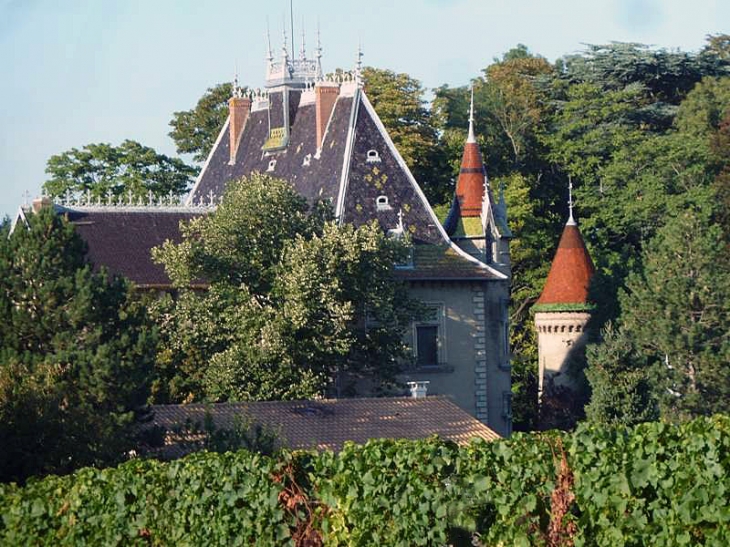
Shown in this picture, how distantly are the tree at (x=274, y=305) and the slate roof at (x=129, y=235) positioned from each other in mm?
5965

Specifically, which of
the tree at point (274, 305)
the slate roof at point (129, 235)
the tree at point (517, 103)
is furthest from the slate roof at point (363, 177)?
the tree at point (517, 103)

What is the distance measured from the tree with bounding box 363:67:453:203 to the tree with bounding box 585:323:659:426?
706 inches

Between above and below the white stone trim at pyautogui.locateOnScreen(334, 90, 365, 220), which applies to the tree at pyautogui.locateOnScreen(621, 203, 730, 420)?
below

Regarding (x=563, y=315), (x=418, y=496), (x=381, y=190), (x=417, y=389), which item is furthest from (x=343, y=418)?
(x=563, y=315)

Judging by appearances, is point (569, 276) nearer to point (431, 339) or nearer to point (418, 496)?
point (431, 339)

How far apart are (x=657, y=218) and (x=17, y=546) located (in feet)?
178

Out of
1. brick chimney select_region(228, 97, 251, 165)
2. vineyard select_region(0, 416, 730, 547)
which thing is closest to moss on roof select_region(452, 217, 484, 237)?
brick chimney select_region(228, 97, 251, 165)

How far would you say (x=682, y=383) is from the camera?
61.2 meters

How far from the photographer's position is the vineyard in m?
21.1

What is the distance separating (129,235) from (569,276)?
17725 mm

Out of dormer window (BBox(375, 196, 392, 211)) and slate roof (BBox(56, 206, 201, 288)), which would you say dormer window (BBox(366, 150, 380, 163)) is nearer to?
dormer window (BBox(375, 196, 392, 211))

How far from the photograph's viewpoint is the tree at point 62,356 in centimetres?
3372

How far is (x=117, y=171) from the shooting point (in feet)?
267

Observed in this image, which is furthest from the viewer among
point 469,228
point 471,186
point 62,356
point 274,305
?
point 471,186
